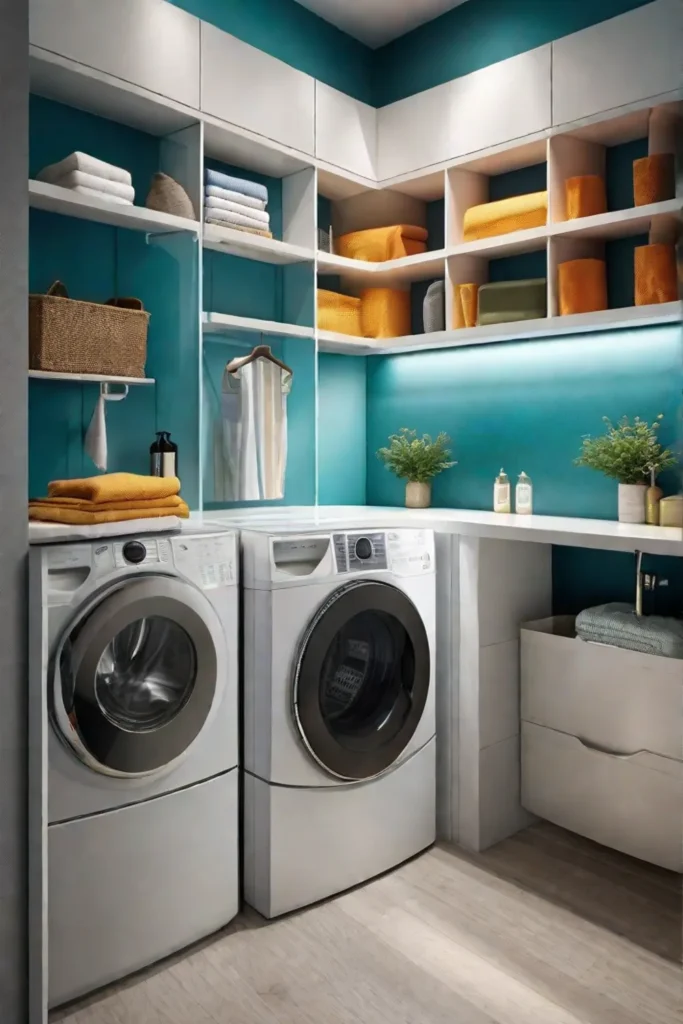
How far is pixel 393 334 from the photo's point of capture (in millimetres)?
3316

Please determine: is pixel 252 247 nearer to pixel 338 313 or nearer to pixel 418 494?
pixel 338 313

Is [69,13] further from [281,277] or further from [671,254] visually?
[671,254]

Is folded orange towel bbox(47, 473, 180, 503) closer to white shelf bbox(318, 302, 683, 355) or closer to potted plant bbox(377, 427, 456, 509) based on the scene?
white shelf bbox(318, 302, 683, 355)

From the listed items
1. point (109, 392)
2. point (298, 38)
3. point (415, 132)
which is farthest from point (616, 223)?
point (109, 392)

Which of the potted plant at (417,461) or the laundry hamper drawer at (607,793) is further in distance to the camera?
the potted plant at (417,461)

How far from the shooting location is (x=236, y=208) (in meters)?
2.76

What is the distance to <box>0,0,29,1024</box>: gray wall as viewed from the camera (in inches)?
64.9

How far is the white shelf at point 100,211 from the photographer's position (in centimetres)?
222

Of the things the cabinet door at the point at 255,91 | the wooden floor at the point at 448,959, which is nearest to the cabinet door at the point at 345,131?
the cabinet door at the point at 255,91

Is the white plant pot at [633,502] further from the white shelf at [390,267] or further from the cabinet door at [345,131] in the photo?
the cabinet door at [345,131]

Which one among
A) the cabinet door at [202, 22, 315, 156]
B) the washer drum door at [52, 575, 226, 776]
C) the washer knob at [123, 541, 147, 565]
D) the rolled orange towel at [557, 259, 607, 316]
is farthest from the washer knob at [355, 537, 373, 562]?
the cabinet door at [202, 22, 315, 156]

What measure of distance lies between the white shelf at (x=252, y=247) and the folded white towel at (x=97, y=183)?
0.34 meters

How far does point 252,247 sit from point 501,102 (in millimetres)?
1037

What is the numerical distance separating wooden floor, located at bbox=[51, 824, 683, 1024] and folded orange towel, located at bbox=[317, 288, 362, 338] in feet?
6.87
